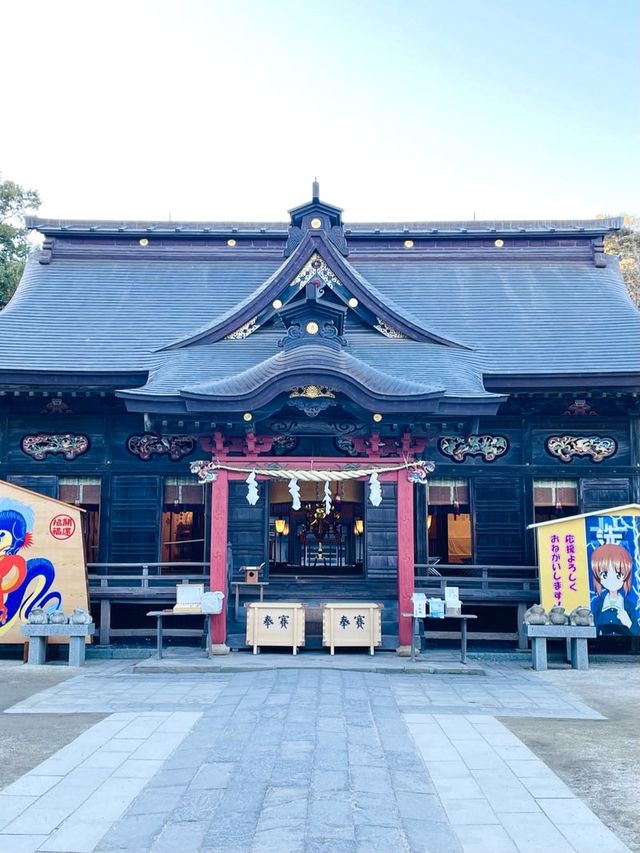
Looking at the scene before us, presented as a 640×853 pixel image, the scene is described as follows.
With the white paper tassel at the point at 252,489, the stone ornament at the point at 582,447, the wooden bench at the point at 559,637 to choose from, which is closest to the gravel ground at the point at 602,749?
the wooden bench at the point at 559,637

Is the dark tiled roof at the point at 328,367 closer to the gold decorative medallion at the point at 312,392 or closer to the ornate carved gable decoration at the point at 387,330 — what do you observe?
the ornate carved gable decoration at the point at 387,330

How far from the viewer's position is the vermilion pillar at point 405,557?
12.3 m

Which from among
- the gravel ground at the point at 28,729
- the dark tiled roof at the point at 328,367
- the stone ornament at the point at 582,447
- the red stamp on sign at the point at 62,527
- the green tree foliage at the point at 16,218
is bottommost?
the gravel ground at the point at 28,729

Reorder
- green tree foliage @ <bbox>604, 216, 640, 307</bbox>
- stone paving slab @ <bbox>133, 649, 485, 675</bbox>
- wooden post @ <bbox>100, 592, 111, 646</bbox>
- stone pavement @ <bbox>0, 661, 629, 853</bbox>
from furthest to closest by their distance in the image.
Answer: green tree foliage @ <bbox>604, 216, 640, 307</bbox> < wooden post @ <bbox>100, 592, 111, 646</bbox> < stone paving slab @ <bbox>133, 649, 485, 675</bbox> < stone pavement @ <bbox>0, 661, 629, 853</bbox>

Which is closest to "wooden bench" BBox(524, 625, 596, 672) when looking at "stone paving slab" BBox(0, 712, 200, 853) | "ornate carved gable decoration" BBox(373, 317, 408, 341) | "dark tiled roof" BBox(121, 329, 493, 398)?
"dark tiled roof" BBox(121, 329, 493, 398)

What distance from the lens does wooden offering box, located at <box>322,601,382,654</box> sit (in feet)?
39.8

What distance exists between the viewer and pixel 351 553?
20.4 metres

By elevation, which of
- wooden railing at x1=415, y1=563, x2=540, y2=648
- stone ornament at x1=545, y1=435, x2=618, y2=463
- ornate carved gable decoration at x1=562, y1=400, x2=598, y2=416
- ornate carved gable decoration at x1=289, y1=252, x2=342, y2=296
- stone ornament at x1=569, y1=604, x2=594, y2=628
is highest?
ornate carved gable decoration at x1=289, y1=252, x2=342, y2=296

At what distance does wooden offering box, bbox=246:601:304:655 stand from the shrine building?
1.93 ft

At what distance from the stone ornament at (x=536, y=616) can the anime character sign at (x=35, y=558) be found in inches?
303

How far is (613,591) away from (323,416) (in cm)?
592

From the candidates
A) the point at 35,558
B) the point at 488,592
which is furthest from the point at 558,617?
the point at 35,558

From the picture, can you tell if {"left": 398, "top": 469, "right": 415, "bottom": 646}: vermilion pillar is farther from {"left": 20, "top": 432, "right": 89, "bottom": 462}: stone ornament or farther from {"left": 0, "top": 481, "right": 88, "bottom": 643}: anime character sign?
{"left": 20, "top": 432, "right": 89, "bottom": 462}: stone ornament

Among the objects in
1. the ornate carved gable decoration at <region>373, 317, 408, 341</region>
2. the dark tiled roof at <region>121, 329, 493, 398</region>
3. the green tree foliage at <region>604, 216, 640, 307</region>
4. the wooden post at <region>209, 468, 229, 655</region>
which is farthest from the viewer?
the green tree foliage at <region>604, 216, 640, 307</region>
